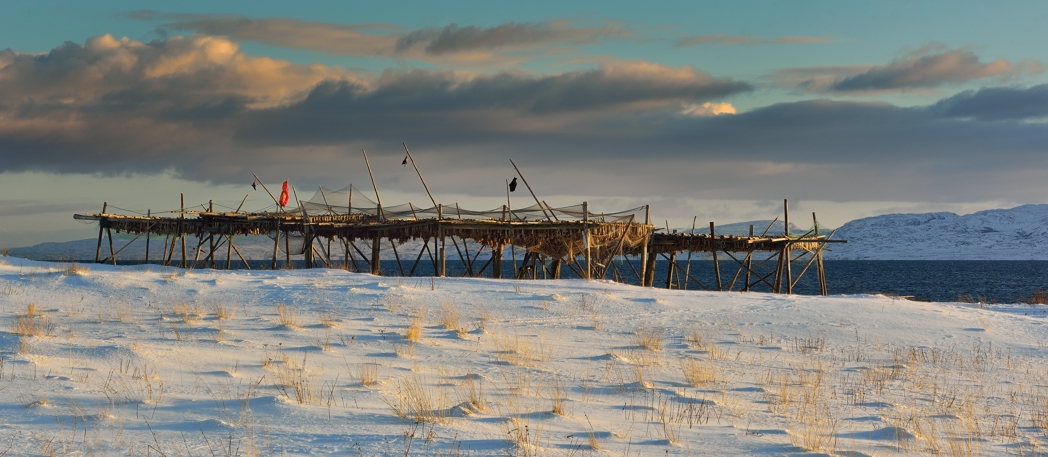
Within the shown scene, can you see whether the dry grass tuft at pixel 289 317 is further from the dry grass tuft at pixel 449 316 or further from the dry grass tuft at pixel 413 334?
the dry grass tuft at pixel 449 316

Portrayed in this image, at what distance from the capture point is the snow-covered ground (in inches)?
273

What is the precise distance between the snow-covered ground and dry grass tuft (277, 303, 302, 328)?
0.11 m

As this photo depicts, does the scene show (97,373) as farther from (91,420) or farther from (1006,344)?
(1006,344)

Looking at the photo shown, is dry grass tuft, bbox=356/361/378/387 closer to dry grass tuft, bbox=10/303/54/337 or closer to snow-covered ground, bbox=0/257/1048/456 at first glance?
snow-covered ground, bbox=0/257/1048/456

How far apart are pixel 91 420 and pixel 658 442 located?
480 cm

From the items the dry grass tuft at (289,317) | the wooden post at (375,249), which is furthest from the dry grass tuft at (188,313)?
the wooden post at (375,249)

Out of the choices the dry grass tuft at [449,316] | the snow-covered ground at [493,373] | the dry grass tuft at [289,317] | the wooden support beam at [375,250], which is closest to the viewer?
the snow-covered ground at [493,373]

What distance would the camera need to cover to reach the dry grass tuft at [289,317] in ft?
42.6

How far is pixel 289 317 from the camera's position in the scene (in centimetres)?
1356

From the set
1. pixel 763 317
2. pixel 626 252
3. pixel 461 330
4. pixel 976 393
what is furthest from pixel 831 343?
pixel 626 252

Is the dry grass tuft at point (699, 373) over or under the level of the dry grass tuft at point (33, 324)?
under

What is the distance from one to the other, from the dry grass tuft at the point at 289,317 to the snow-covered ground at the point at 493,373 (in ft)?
0.37

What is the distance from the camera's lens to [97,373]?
29.4ft

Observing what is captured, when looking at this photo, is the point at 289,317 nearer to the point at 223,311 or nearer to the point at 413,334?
the point at 223,311
